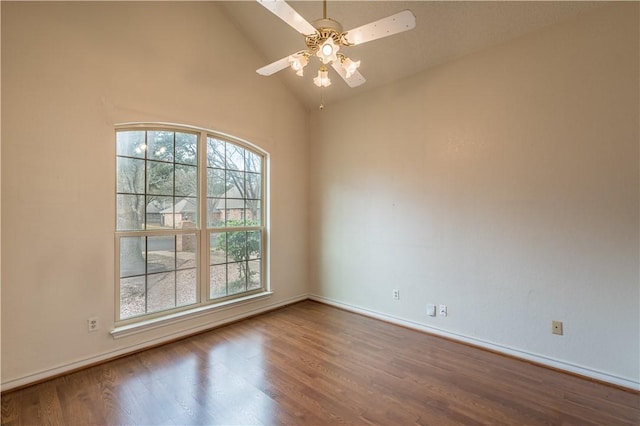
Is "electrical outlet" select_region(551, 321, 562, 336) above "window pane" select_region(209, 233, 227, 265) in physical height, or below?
below

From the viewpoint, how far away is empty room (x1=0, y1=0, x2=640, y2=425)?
216cm

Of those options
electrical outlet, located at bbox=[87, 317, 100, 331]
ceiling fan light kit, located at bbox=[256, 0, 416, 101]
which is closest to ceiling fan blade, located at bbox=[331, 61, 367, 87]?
ceiling fan light kit, located at bbox=[256, 0, 416, 101]

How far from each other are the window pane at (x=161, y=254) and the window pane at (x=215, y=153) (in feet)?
3.06

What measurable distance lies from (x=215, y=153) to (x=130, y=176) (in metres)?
0.92

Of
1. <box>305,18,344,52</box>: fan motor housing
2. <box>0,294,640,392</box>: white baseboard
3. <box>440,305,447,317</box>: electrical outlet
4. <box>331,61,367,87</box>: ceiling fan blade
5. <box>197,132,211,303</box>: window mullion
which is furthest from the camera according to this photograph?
<box>197,132,211,303</box>: window mullion

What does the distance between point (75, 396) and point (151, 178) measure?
1.82m

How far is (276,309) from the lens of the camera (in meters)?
4.00

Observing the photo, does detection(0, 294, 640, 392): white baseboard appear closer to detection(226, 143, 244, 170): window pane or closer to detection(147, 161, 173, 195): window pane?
detection(147, 161, 173, 195): window pane

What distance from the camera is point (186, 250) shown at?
10.6ft

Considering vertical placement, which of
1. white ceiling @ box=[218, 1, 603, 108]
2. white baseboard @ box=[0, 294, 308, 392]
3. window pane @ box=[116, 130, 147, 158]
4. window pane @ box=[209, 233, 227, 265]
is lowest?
white baseboard @ box=[0, 294, 308, 392]

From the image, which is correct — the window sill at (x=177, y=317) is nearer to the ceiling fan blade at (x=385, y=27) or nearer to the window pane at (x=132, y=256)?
the window pane at (x=132, y=256)

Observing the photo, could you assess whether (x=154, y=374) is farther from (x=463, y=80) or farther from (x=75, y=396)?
(x=463, y=80)

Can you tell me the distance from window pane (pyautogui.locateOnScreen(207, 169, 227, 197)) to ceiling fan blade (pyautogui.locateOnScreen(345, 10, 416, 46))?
2.15 metres

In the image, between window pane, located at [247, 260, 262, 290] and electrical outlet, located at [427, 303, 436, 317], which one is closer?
electrical outlet, located at [427, 303, 436, 317]
